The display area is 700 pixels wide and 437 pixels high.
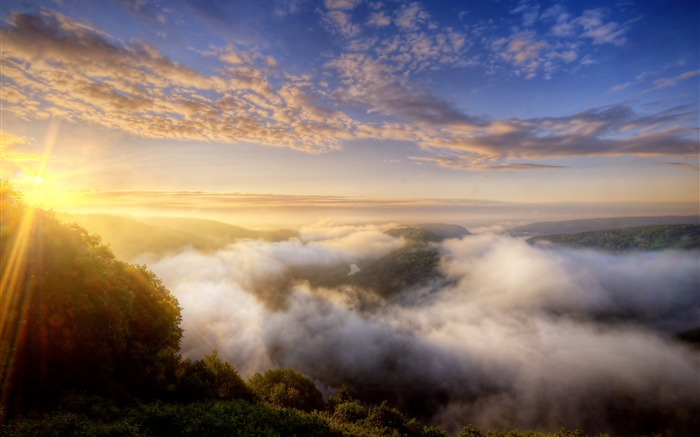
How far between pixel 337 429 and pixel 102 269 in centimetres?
2332

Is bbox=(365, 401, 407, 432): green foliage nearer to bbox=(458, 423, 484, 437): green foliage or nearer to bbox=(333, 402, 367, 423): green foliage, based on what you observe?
bbox=(333, 402, 367, 423): green foliage

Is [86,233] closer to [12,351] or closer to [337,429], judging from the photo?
[12,351]

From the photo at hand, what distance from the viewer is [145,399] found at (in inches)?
891

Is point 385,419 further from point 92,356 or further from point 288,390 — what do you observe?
point 92,356

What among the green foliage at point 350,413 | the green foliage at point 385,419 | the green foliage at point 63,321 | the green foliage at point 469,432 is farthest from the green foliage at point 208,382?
the green foliage at point 469,432

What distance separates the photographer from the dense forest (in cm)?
1812

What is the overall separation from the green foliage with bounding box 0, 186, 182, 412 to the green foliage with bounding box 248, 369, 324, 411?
51.4 ft

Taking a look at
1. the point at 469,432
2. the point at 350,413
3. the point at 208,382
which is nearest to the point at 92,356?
the point at 208,382

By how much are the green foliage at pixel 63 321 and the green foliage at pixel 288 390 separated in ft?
51.4

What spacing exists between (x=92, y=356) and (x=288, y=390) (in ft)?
77.7

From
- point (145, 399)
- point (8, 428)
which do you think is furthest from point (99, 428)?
point (145, 399)

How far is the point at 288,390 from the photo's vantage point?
39.2 m

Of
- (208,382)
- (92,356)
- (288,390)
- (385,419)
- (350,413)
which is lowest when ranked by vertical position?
(385,419)

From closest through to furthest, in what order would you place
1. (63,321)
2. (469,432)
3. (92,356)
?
(63,321), (92,356), (469,432)
